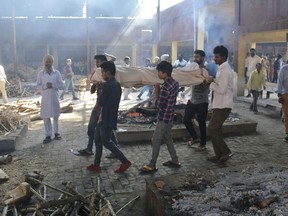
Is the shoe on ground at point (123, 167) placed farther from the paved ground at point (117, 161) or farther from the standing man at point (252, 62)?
the standing man at point (252, 62)

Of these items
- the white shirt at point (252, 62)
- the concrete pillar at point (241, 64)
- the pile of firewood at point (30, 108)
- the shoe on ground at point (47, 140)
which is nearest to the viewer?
the shoe on ground at point (47, 140)

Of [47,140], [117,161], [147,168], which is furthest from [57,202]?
[47,140]

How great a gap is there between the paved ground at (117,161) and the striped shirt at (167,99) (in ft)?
2.98

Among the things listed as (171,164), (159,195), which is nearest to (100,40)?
(171,164)

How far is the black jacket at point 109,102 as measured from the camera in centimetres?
550

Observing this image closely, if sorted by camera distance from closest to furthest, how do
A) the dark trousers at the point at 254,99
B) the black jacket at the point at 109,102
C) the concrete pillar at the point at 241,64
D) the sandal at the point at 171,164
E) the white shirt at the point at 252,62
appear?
1. the black jacket at the point at 109,102
2. the sandal at the point at 171,164
3. the dark trousers at the point at 254,99
4. the white shirt at the point at 252,62
5. the concrete pillar at the point at 241,64

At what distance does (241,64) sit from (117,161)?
10.4 m

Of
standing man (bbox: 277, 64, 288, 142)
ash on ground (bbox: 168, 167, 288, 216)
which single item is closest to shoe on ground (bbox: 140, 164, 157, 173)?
ash on ground (bbox: 168, 167, 288, 216)

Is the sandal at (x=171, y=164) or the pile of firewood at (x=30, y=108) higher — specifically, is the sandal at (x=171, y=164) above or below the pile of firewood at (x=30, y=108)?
below

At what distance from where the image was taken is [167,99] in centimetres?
551

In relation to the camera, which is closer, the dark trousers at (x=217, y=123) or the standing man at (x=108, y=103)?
the standing man at (x=108, y=103)

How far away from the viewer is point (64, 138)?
27.0 feet

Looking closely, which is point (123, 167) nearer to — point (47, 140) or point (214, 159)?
point (214, 159)

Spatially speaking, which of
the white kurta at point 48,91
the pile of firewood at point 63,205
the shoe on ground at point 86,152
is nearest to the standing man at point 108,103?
the shoe on ground at point 86,152
